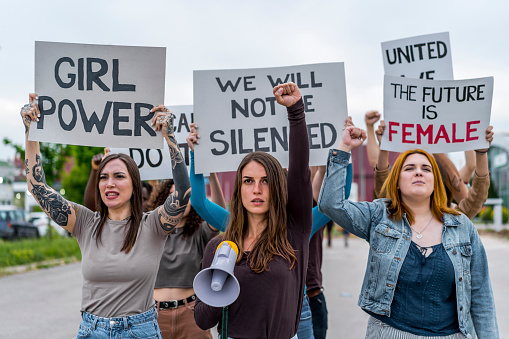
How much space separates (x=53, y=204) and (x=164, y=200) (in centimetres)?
126

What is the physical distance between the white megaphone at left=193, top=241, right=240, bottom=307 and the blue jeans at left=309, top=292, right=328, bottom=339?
5.96 ft

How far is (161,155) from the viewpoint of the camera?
4.60 metres

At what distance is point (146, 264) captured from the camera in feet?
9.53

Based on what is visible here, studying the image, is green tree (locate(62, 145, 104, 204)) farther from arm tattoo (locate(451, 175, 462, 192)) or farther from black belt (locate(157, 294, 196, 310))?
arm tattoo (locate(451, 175, 462, 192))

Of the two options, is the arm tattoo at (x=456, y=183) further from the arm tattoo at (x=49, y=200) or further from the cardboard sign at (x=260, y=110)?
the arm tattoo at (x=49, y=200)

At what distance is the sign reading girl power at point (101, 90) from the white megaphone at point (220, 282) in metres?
1.54

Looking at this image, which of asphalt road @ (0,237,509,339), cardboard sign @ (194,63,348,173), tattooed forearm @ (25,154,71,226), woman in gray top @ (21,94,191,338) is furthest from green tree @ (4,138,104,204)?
woman in gray top @ (21,94,191,338)

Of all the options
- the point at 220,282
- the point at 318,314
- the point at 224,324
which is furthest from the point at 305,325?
the point at 220,282

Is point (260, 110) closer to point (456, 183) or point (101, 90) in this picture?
point (101, 90)

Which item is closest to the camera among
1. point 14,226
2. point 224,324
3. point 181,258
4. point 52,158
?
point 224,324

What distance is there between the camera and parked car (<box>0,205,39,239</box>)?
22422 millimetres

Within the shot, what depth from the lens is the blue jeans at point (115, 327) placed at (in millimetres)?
2758

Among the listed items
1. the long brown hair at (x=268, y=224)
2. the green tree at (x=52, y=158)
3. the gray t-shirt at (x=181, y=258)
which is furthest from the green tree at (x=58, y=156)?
the long brown hair at (x=268, y=224)

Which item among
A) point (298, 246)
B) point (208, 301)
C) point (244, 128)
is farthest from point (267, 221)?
point (244, 128)
